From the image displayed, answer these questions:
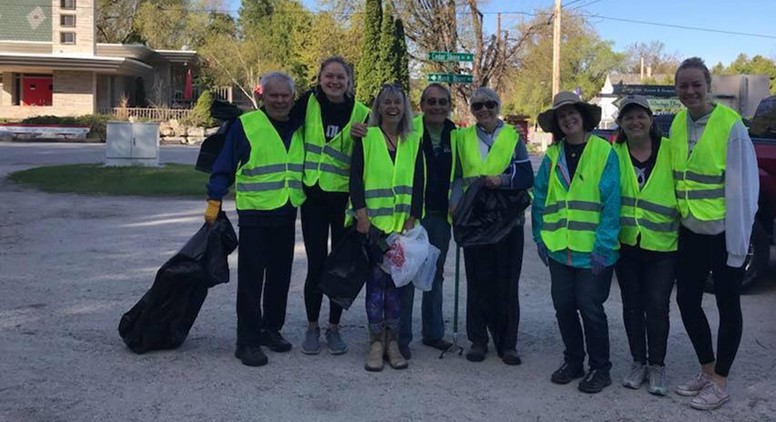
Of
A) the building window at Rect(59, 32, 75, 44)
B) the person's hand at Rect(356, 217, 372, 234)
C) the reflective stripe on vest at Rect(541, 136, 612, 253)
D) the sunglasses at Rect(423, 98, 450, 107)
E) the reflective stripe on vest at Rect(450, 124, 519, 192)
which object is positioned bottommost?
the person's hand at Rect(356, 217, 372, 234)

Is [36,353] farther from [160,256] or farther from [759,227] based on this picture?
[759,227]

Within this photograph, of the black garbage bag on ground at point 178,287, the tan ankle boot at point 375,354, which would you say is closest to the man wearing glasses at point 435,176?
the tan ankle boot at point 375,354

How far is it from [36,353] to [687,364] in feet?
15.3

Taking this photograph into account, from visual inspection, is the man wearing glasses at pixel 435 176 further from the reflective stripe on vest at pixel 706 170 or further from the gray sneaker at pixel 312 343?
the reflective stripe on vest at pixel 706 170

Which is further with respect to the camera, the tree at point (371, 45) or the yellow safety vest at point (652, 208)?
the tree at point (371, 45)

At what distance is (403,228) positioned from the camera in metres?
5.17

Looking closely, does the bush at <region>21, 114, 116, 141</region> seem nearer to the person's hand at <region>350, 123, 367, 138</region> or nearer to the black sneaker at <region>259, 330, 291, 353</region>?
the black sneaker at <region>259, 330, 291, 353</region>

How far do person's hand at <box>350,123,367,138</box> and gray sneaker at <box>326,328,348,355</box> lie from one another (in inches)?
59.2

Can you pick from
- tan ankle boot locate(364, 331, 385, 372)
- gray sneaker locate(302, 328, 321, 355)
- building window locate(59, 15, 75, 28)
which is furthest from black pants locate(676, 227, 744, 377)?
building window locate(59, 15, 75, 28)

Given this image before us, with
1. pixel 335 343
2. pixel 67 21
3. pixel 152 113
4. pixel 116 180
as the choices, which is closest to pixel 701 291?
pixel 335 343

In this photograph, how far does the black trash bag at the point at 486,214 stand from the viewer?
16.9 ft

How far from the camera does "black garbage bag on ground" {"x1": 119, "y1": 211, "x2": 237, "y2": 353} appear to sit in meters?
5.21

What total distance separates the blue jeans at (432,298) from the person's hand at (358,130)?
829 mm

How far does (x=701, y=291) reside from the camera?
4.59 metres
